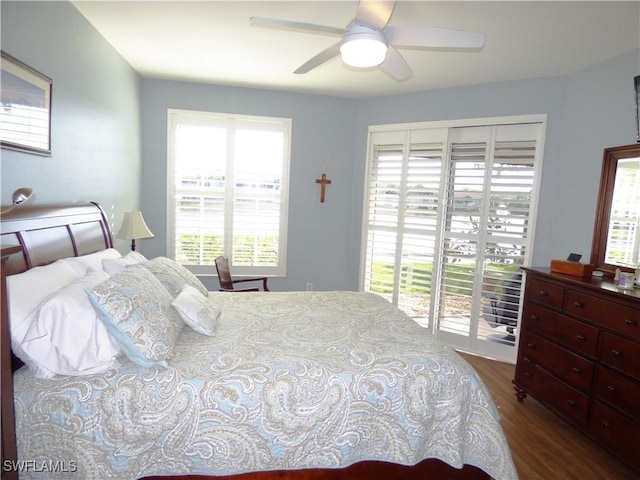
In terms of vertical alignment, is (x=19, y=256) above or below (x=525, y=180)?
below

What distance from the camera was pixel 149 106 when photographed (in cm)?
387

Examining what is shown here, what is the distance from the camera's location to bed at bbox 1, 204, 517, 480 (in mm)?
1381

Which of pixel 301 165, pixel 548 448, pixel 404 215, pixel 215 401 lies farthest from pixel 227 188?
pixel 548 448

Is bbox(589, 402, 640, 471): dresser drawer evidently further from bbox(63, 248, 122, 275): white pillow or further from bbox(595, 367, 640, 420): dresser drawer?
bbox(63, 248, 122, 275): white pillow

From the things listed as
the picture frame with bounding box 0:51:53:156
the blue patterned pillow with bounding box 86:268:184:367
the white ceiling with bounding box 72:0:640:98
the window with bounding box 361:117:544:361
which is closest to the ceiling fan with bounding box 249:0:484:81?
the white ceiling with bounding box 72:0:640:98

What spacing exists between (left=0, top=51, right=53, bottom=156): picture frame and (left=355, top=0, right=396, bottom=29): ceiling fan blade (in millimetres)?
1679

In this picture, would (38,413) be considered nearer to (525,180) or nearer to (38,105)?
(38,105)

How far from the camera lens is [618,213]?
262 cm

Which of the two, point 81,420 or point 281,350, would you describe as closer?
point 81,420

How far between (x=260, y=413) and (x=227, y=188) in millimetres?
3037

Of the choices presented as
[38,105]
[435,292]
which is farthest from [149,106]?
[435,292]

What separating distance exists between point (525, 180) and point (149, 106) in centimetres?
388

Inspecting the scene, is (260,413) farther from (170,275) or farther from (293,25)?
(293,25)

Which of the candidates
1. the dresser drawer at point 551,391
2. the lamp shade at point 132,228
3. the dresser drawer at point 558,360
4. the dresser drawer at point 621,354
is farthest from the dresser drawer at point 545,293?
the lamp shade at point 132,228
